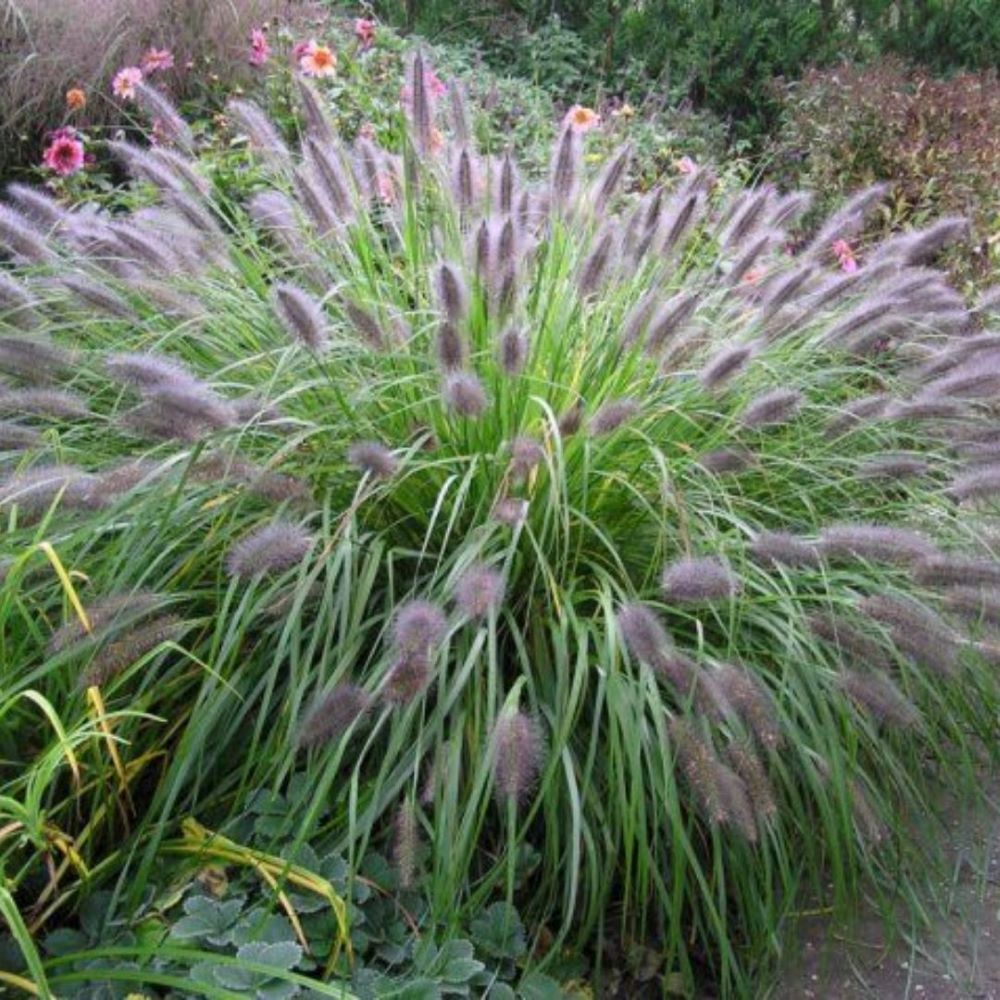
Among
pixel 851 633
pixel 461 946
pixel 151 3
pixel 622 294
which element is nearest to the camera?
pixel 461 946

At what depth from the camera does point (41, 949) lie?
2279mm

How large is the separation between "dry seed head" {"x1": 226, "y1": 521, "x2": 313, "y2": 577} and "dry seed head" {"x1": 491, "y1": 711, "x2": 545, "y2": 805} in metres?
0.43

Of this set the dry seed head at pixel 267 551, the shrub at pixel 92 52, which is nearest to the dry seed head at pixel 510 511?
the dry seed head at pixel 267 551

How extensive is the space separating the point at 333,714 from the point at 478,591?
0.98ft

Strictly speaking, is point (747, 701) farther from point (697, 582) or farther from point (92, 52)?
point (92, 52)

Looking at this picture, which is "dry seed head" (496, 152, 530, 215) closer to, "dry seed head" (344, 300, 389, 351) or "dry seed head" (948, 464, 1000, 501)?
"dry seed head" (344, 300, 389, 351)

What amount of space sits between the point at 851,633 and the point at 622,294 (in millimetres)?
→ 1128

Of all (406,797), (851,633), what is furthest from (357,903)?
(851,633)

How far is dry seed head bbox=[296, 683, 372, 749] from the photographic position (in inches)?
85.3

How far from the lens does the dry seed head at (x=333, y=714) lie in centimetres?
217

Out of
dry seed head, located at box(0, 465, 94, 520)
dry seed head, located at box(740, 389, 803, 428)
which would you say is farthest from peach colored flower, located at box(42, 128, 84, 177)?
dry seed head, located at box(740, 389, 803, 428)

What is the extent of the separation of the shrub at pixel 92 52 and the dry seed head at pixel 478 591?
4.21 m

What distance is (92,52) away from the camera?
19.6 feet

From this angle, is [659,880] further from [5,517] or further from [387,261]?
[387,261]
